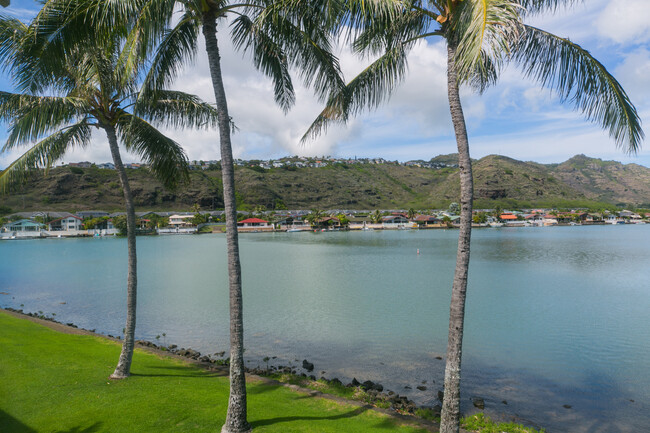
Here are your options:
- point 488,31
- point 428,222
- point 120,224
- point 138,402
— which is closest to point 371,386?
point 138,402

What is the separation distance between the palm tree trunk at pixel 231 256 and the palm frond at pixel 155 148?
3443 mm

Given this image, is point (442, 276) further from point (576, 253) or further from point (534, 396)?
point (576, 253)

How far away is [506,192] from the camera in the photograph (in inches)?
6841

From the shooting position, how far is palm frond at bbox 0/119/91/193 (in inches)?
307

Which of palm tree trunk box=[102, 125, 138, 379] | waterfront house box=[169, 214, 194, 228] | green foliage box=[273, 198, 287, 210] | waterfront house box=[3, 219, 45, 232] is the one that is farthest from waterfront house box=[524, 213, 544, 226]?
waterfront house box=[3, 219, 45, 232]

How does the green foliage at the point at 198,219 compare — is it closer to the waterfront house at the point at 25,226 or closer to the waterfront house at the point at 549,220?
the waterfront house at the point at 25,226

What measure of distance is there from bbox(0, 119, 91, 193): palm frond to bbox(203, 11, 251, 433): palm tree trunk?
4.02m

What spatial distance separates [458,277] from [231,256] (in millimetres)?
3288

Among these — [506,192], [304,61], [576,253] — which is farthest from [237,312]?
[506,192]

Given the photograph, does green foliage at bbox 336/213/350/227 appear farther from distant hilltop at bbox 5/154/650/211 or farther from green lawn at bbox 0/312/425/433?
green lawn at bbox 0/312/425/433

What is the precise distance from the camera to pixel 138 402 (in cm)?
712

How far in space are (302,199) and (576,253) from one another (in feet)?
418

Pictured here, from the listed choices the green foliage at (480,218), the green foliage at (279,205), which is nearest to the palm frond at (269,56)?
the green foliage at (480,218)

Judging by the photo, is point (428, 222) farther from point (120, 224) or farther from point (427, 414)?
point (427, 414)
